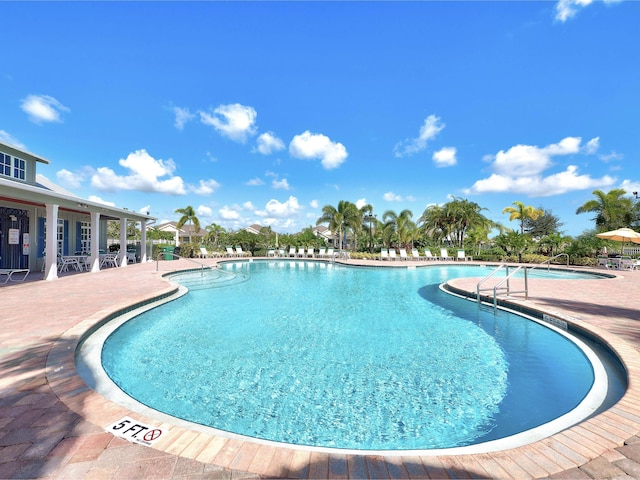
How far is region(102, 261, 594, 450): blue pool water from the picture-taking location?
2943mm

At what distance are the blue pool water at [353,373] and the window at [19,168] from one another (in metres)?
12.0

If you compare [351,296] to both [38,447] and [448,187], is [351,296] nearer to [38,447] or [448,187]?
[38,447]

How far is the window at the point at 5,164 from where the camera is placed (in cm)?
1202

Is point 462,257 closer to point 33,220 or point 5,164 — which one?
point 33,220

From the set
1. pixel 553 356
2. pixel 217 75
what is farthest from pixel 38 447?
pixel 217 75

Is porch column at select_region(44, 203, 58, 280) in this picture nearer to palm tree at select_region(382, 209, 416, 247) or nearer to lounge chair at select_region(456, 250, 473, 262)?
lounge chair at select_region(456, 250, 473, 262)

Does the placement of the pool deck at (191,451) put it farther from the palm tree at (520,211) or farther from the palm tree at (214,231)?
the palm tree at (214,231)

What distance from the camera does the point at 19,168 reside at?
42.6 feet

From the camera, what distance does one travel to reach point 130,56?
12344 millimetres

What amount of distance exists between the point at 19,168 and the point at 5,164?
814mm

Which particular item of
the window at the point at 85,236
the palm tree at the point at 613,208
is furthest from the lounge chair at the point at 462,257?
the window at the point at 85,236

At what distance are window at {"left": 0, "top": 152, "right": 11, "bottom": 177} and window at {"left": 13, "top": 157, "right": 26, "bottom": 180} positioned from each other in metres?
0.31

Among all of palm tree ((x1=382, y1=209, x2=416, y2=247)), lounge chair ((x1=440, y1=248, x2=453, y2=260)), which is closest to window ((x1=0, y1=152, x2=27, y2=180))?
palm tree ((x1=382, y1=209, x2=416, y2=247))

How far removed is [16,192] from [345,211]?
23.5 m
